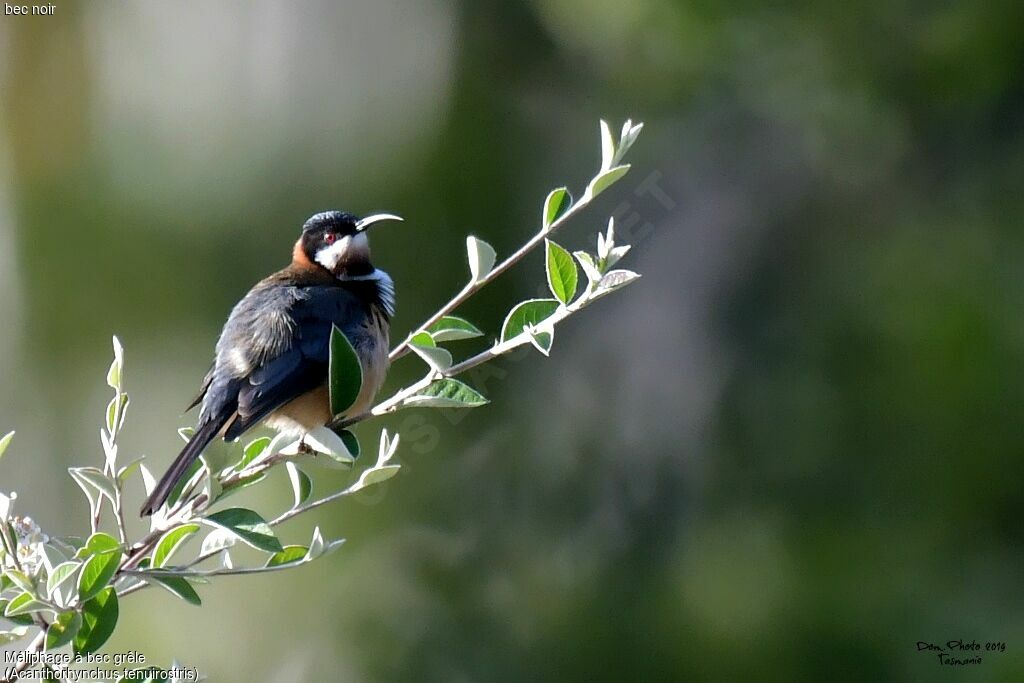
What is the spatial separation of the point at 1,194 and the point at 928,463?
725 cm

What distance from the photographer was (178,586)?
2354 mm

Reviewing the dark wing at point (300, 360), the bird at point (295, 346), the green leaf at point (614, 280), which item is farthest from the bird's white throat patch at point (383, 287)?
the green leaf at point (614, 280)

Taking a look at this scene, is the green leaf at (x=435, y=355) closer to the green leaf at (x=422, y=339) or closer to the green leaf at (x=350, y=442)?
the green leaf at (x=422, y=339)

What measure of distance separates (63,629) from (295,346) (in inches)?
64.0

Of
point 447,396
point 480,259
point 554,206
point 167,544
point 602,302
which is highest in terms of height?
point 554,206

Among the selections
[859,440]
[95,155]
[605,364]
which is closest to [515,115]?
[605,364]

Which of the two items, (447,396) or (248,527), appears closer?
(248,527)

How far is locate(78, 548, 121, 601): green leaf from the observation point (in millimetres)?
2131

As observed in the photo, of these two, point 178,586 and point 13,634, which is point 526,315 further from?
point 13,634

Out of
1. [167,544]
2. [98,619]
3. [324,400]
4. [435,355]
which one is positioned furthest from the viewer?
[324,400]

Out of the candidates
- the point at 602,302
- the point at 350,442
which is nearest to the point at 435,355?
the point at 350,442

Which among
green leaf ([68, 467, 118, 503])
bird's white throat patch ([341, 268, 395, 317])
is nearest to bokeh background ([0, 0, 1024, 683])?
bird's white throat patch ([341, 268, 395, 317])

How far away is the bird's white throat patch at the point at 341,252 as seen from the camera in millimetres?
4445

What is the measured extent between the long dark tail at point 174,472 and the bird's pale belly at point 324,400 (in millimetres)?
374
